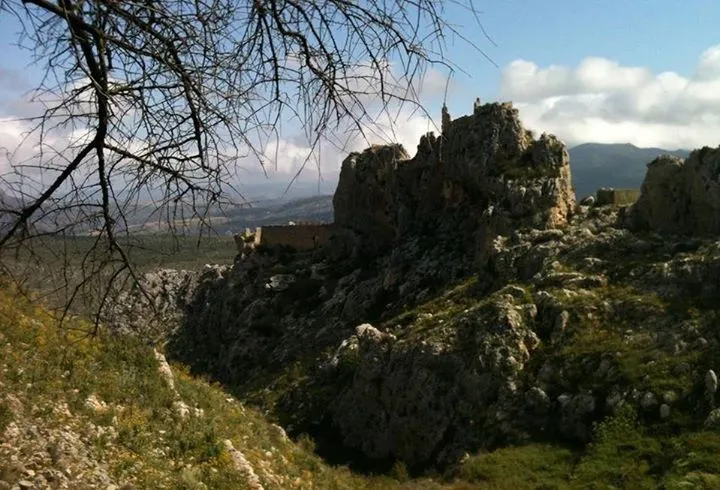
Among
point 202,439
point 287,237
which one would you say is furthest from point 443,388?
point 287,237

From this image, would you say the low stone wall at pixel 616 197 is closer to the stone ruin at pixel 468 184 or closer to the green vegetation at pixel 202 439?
the stone ruin at pixel 468 184

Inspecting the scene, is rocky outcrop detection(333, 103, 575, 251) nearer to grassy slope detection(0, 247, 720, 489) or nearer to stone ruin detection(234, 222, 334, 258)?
stone ruin detection(234, 222, 334, 258)

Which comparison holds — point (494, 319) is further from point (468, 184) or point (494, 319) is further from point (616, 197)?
point (468, 184)

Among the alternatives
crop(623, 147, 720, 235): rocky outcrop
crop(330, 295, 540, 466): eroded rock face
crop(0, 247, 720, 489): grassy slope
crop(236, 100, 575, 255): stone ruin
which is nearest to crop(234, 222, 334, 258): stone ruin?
crop(236, 100, 575, 255): stone ruin

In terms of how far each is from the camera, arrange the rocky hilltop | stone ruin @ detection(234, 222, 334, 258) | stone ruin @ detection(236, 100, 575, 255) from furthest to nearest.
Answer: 1. stone ruin @ detection(234, 222, 334, 258)
2. stone ruin @ detection(236, 100, 575, 255)
3. the rocky hilltop

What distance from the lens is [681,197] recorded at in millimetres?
23219

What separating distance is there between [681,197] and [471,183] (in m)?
10.8

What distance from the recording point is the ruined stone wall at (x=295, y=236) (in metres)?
46.8

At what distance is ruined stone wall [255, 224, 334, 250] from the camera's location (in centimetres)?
4675

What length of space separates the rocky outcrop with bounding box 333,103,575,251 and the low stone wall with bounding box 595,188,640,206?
1.73 meters

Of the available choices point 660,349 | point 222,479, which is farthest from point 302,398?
point 222,479

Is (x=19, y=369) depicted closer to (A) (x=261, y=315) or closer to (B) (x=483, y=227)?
(B) (x=483, y=227)

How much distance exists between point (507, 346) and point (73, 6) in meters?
17.9

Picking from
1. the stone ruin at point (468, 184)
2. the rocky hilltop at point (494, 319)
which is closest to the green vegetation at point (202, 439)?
the rocky hilltop at point (494, 319)
